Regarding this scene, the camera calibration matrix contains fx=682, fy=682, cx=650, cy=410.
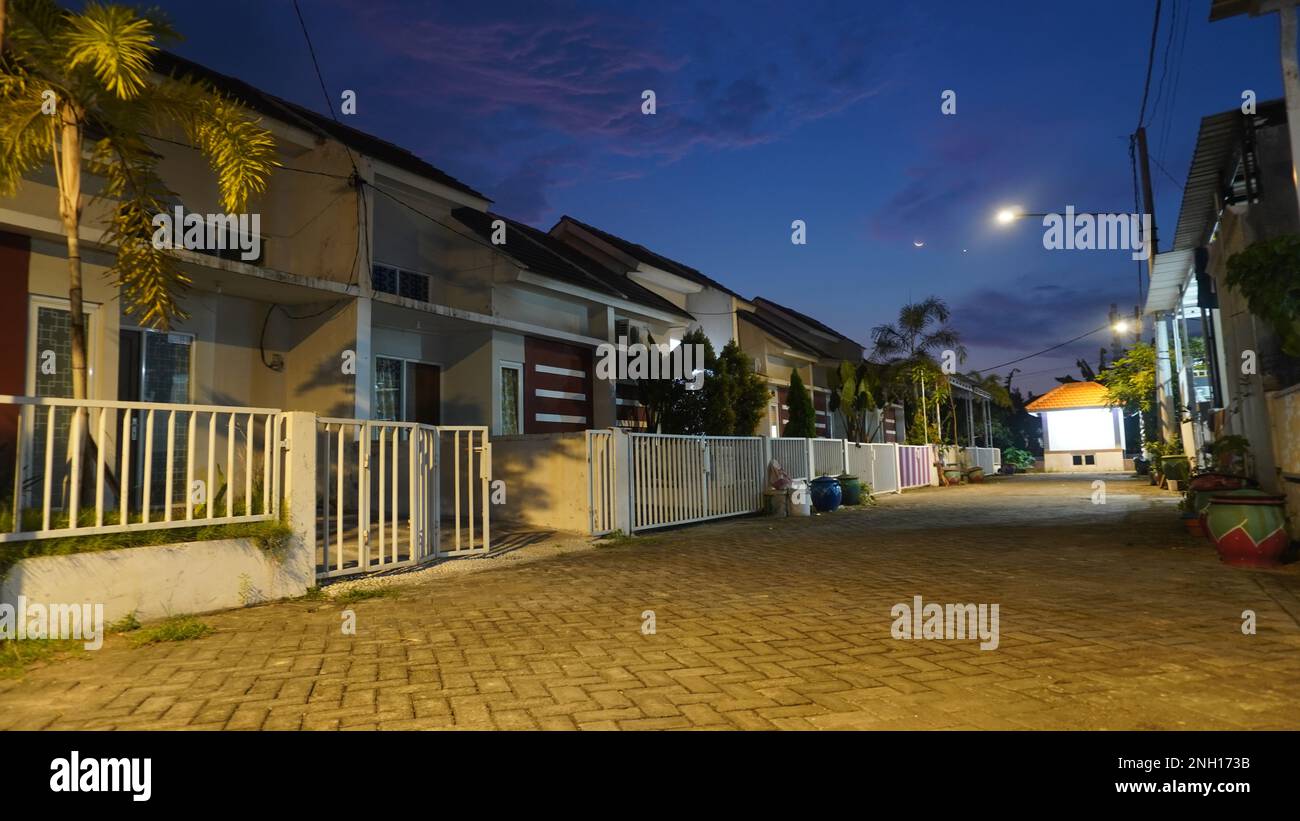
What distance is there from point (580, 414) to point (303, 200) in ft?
23.8

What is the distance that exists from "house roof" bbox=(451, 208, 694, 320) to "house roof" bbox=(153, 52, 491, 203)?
0.78 m

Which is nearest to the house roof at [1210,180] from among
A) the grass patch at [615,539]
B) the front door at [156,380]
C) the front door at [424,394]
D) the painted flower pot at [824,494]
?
the painted flower pot at [824,494]

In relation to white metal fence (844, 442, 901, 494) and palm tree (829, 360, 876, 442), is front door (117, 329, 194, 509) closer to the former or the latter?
white metal fence (844, 442, 901, 494)

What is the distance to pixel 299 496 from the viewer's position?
589cm

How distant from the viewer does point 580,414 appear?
1634 cm

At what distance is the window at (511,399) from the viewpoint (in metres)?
14.5

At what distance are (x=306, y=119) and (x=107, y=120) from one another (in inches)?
283

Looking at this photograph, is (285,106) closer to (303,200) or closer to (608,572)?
(303,200)

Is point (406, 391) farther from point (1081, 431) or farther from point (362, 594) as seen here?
point (1081, 431)

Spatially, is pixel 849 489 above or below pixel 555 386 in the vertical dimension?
below

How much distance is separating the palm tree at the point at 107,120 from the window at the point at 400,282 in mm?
6467

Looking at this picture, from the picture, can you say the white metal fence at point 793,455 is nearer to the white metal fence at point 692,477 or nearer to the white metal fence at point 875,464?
the white metal fence at point 692,477

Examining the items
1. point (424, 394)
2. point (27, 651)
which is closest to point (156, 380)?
point (424, 394)
